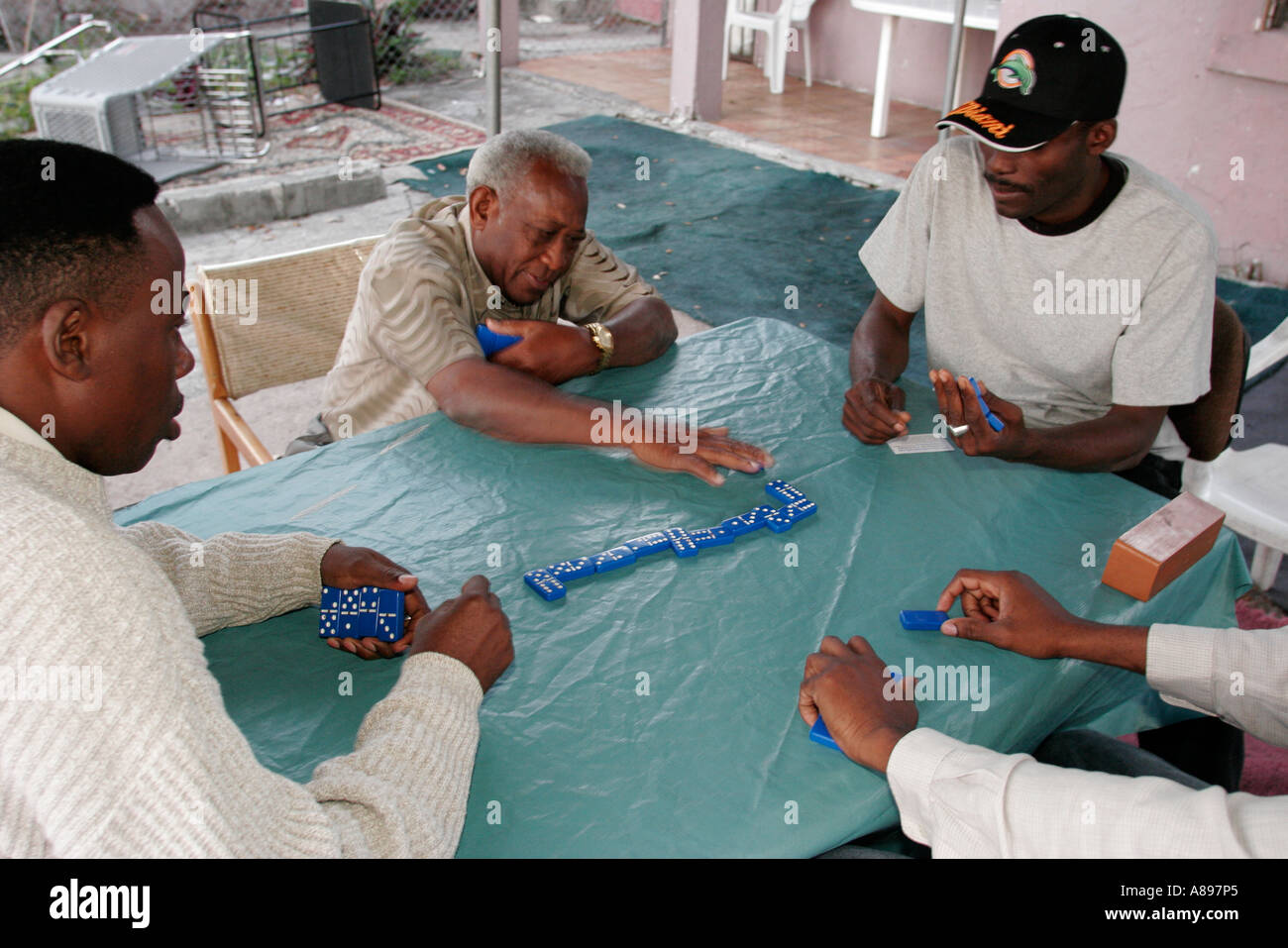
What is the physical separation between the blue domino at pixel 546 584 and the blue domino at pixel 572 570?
12 millimetres

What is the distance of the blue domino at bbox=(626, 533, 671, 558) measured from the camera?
6.09 feet

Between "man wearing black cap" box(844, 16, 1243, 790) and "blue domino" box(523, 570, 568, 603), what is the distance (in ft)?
2.92

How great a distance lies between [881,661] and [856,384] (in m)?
0.95

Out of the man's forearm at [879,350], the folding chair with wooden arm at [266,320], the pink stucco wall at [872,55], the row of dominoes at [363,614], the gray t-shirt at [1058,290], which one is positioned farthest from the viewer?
the pink stucco wall at [872,55]

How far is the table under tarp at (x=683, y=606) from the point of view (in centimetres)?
138

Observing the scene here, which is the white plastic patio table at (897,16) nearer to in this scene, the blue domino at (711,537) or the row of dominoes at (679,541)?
the row of dominoes at (679,541)

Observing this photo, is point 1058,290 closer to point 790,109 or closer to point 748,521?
point 748,521

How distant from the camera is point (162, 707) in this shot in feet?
3.22

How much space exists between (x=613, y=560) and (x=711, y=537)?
0.21 m

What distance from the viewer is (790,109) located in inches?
365

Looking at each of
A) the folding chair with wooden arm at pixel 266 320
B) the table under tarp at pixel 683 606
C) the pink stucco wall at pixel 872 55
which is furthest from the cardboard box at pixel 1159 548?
the pink stucco wall at pixel 872 55

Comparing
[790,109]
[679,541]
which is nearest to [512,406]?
[679,541]

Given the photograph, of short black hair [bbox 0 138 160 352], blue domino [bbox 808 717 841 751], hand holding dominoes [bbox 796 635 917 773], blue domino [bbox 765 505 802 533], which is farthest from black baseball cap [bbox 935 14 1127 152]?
short black hair [bbox 0 138 160 352]

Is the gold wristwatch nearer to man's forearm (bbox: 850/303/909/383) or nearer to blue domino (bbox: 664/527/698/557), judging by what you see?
man's forearm (bbox: 850/303/909/383)
